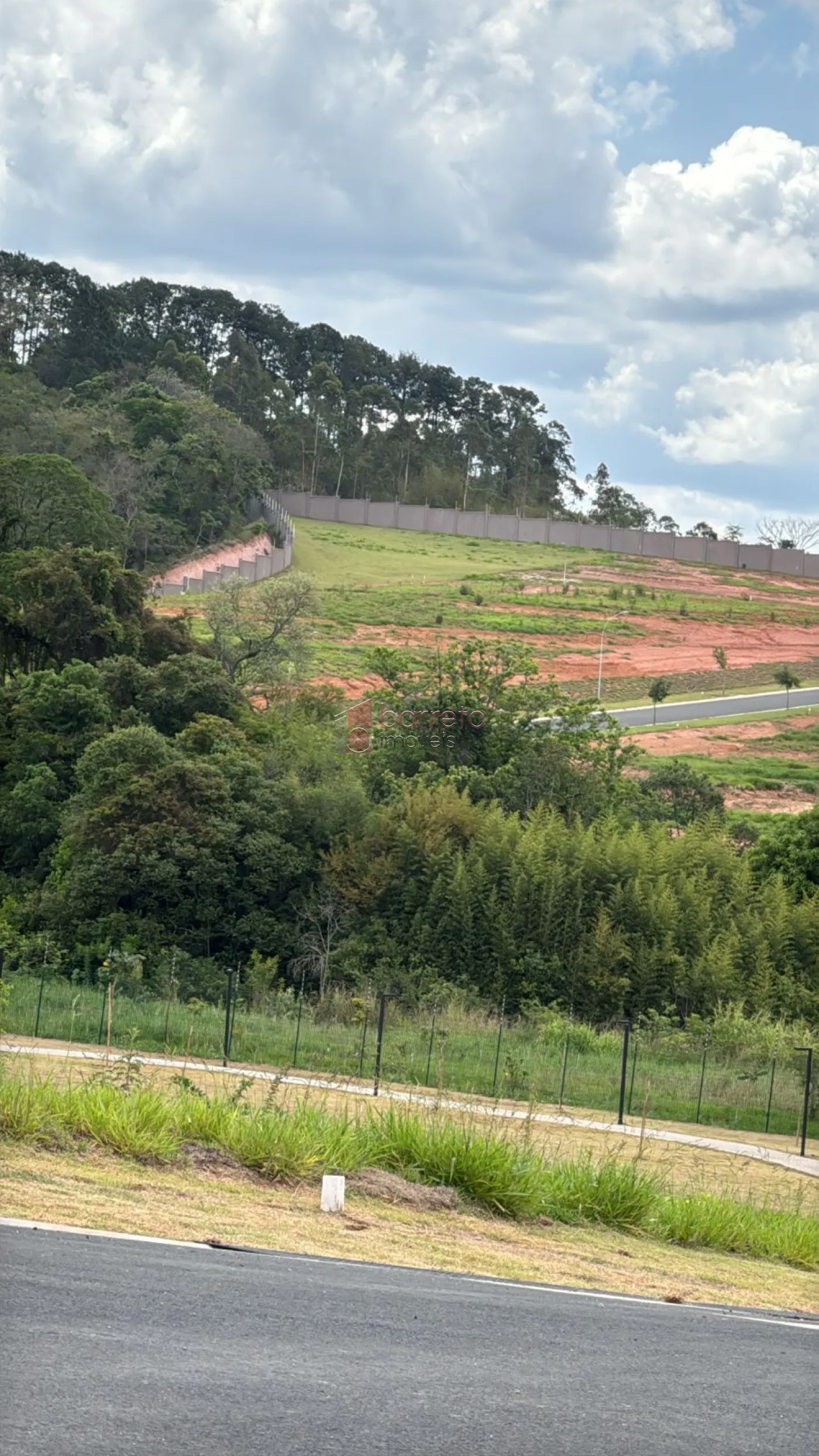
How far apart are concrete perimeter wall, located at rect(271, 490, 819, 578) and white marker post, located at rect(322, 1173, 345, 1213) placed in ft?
437

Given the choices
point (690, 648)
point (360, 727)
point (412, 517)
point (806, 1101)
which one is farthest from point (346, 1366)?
point (412, 517)

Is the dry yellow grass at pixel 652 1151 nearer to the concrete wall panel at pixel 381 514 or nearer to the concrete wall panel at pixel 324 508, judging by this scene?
the concrete wall panel at pixel 324 508

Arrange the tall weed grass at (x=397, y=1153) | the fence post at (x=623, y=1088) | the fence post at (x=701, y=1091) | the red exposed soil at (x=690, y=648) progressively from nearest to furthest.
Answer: the tall weed grass at (x=397, y=1153) < the fence post at (x=623, y=1088) < the fence post at (x=701, y=1091) < the red exposed soil at (x=690, y=648)

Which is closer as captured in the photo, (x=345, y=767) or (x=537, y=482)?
(x=345, y=767)

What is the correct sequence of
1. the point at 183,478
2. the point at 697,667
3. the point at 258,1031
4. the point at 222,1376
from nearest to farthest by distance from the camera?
the point at 222,1376 < the point at 258,1031 < the point at 697,667 < the point at 183,478

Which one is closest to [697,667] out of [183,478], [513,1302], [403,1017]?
[183,478]

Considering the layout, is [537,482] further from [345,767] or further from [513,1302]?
[513,1302]

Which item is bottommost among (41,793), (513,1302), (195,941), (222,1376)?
(195,941)

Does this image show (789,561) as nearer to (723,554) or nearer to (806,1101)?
(723,554)

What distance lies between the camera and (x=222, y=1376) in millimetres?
6812

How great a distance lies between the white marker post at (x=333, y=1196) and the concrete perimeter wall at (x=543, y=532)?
133 m

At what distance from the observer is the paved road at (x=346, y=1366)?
627cm

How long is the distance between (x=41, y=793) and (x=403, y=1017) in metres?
17.9

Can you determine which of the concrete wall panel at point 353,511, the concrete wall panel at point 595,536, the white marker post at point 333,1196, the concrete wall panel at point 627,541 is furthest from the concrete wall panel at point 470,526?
the white marker post at point 333,1196
